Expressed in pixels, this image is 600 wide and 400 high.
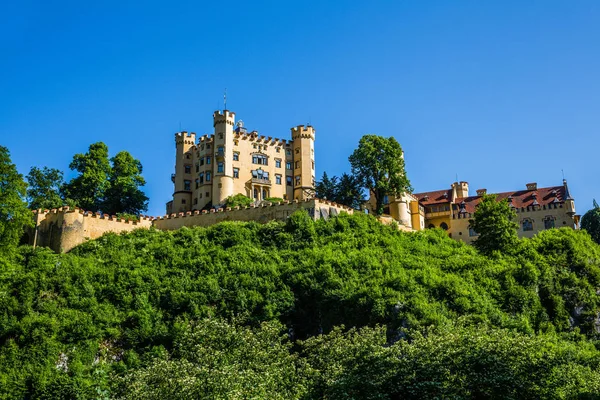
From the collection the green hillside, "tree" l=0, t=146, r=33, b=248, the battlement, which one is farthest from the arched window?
"tree" l=0, t=146, r=33, b=248

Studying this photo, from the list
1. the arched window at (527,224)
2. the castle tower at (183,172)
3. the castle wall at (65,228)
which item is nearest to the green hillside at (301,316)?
the castle wall at (65,228)

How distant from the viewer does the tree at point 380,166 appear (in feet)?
250

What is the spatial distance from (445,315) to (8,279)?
32.2 m

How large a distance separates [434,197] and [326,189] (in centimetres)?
1669

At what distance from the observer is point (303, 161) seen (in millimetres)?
86812

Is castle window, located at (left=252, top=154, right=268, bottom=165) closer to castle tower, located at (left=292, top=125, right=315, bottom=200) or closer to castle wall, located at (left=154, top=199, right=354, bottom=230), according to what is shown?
castle tower, located at (left=292, top=125, right=315, bottom=200)

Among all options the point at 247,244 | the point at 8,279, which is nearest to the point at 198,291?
the point at 247,244

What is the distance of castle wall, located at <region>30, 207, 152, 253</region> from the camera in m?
63.2

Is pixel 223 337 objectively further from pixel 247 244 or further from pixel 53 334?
pixel 247 244

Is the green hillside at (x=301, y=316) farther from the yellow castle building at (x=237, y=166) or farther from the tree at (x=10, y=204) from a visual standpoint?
the yellow castle building at (x=237, y=166)

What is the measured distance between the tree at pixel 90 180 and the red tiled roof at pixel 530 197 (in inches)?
1681

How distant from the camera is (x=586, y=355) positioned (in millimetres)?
47188

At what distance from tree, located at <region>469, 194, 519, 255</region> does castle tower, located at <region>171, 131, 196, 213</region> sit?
3527 cm

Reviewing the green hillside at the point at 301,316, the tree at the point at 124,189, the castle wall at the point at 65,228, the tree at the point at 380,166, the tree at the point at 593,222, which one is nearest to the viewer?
the green hillside at the point at 301,316
